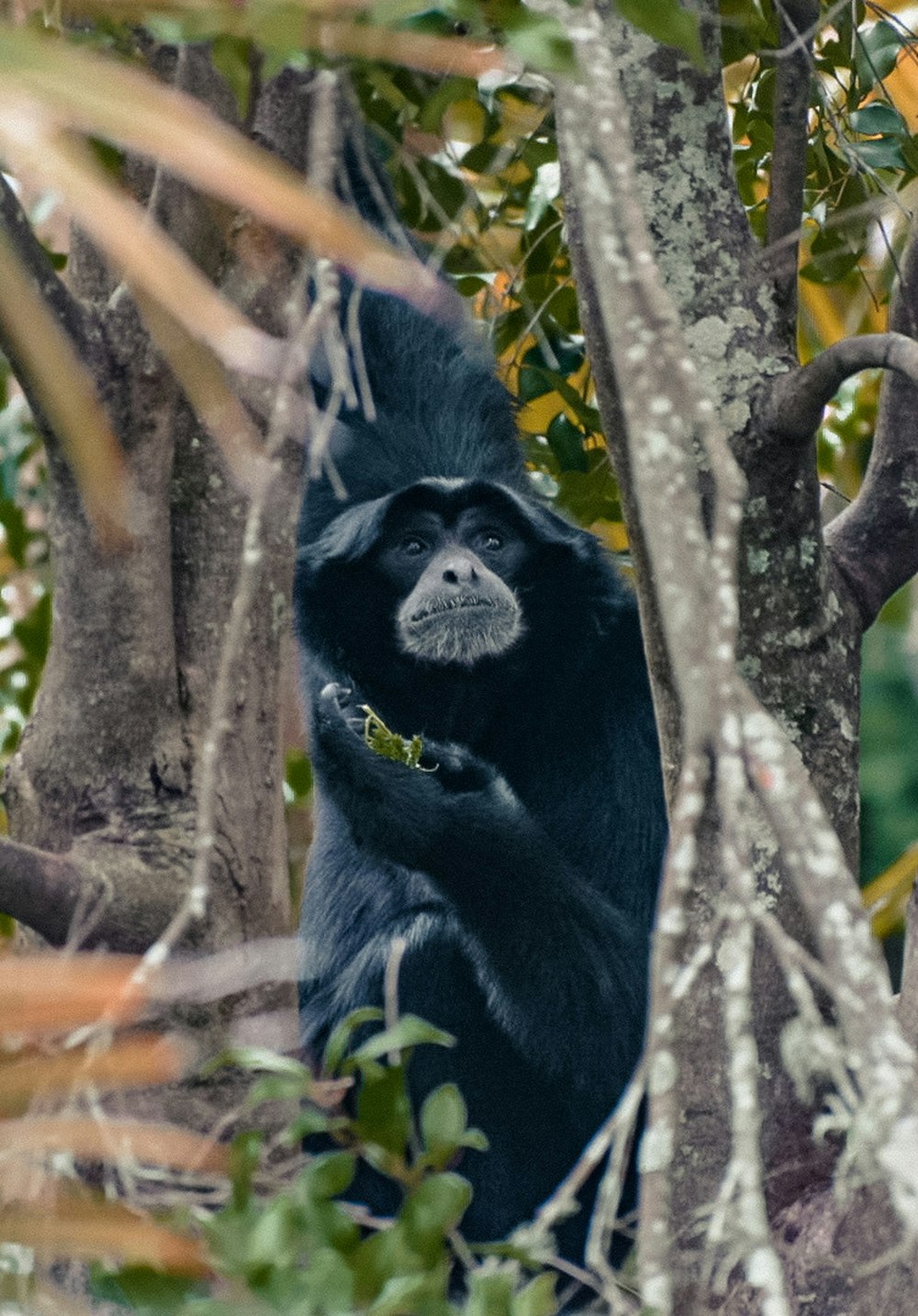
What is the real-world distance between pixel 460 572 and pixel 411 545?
0.74ft

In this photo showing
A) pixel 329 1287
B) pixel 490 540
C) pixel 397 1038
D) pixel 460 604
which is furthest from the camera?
pixel 490 540

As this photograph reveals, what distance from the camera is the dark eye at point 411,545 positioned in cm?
400

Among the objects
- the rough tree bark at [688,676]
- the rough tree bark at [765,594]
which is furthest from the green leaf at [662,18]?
the rough tree bark at [765,594]

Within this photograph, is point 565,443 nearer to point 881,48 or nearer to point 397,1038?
point 881,48

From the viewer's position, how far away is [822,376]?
86.6 inches

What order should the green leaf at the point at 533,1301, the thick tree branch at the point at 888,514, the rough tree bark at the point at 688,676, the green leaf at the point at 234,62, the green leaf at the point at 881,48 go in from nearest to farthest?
1. the rough tree bark at the point at 688,676
2. the green leaf at the point at 533,1301
3. the green leaf at the point at 234,62
4. the thick tree branch at the point at 888,514
5. the green leaf at the point at 881,48

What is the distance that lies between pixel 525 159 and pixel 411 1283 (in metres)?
2.67

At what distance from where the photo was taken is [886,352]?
6.65ft

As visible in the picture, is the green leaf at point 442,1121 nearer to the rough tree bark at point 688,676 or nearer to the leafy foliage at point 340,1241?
the leafy foliage at point 340,1241

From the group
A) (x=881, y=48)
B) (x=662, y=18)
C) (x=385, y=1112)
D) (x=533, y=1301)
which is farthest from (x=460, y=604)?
(x=533, y=1301)

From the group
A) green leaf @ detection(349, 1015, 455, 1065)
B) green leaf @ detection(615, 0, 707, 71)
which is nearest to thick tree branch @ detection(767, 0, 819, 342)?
green leaf @ detection(615, 0, 707, 71)

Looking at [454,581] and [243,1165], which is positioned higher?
[454,581]

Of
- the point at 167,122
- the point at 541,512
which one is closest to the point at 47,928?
the point at 167,122

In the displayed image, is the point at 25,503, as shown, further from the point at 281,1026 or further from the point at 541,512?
the point at 281,1026
